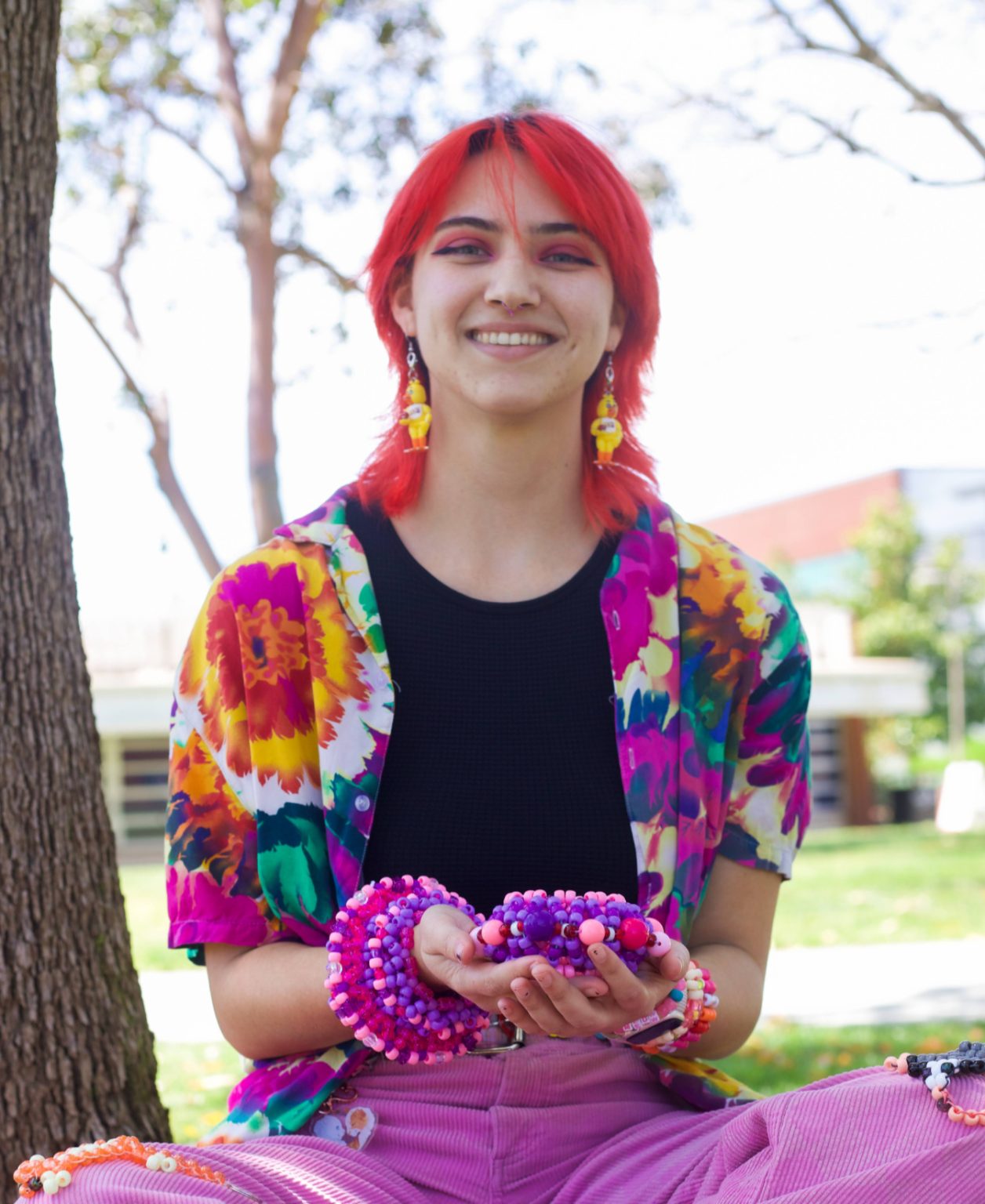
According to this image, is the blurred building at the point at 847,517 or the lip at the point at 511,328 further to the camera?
the blurred building at the point at 847,517

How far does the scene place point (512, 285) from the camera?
7.79 ft

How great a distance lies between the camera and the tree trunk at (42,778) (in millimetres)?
2631

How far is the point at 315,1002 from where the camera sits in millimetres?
2084

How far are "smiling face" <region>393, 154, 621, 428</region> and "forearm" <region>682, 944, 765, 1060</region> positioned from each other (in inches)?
37.8

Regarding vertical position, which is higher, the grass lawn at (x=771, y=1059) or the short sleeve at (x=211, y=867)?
the short sleeve at (x=211, y=867)

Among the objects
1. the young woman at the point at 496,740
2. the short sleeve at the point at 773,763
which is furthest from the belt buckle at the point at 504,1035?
the short sleeve at the point at 773,763

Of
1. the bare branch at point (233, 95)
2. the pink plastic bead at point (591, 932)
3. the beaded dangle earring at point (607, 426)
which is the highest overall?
the bare branch at point (233, 95)

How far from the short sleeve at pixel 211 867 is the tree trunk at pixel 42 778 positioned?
20.7 inches

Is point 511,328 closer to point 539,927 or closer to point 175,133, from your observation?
point 539,927

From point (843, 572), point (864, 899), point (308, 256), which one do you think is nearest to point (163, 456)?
point (308, 256)

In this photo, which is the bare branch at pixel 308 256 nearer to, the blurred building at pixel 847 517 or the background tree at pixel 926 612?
the background tree at pixel 926 612

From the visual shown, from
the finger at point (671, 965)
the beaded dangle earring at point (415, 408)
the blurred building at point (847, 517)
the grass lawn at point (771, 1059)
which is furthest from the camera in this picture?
the blurred building at point (847, 517)

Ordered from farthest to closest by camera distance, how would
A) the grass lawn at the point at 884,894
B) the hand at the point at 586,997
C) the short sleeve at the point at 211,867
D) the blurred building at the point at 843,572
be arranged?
the blurred building at the point at 843,572, the grass lawn at the point at 884,894, the short sleeve at the point at 211,867, the hand at the point at 586,997

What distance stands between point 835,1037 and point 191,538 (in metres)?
5.40
